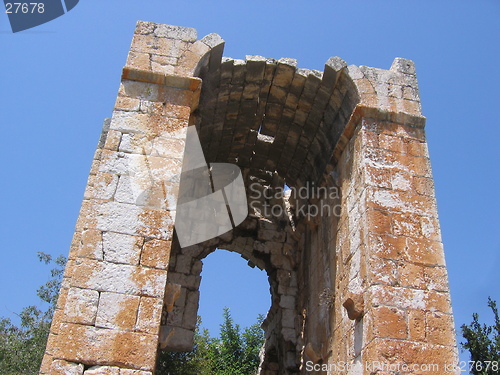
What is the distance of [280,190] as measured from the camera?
939 centimetres

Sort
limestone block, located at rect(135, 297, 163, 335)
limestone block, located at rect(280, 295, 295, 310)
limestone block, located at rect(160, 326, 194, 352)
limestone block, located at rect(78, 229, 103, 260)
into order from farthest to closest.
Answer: limestone block, located at rect(280, 295, 295, 310) → limestone block, located at rect(160, 326, 194, 352) → limestone block, located at rect(78, 229, 103, 260) → limestone block, located at rect(135, 297, 163, 335)

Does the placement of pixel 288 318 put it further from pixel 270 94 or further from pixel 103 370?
pixel 103 370

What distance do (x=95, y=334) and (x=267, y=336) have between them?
5548mm

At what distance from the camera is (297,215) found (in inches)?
345

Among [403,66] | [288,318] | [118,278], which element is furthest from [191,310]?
[403,66]

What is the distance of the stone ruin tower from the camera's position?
169 inches

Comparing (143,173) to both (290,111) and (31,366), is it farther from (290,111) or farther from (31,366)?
(31,366)

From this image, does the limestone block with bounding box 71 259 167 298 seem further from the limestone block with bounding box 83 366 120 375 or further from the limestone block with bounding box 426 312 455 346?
the limestone block with bounding box 426 312 455 346

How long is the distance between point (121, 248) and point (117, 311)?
567 millimetres

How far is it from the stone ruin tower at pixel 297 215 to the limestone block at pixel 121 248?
0.01 metres

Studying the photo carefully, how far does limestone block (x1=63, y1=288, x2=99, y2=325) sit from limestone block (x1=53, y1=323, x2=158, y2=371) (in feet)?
0.18

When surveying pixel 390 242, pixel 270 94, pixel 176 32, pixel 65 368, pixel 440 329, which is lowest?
pixel 65 368

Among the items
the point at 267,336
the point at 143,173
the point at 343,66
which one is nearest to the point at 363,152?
the point at 343,66

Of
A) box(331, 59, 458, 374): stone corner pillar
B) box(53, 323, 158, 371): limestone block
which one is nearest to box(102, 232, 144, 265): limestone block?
box(53, 323, 158, 371): limestone block
